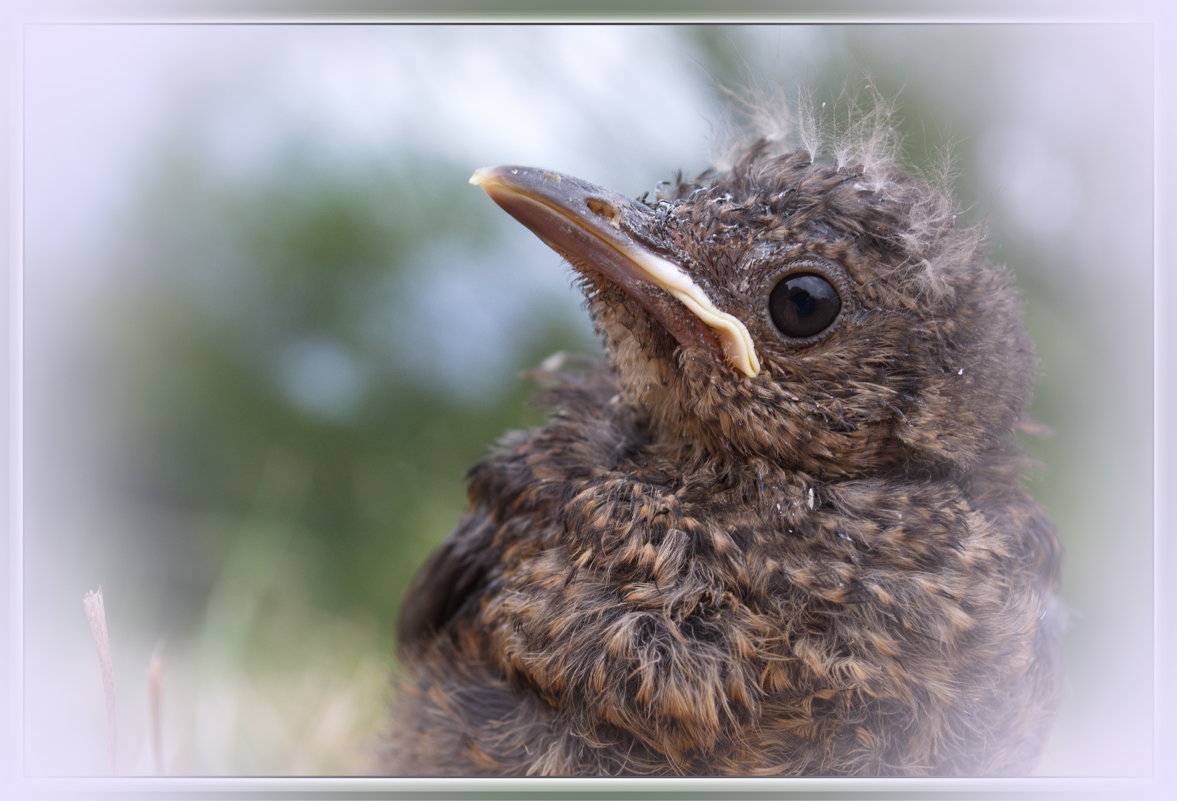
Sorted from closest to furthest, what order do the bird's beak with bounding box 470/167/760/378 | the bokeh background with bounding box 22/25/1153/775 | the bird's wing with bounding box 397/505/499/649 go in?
the bird's beak with bounding box 470/167/760/378 < the bokeh background with bounding box 22/25/1153/775 < the bird's wing with bounding box 397/505/499/649

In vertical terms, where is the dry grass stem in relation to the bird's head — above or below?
below

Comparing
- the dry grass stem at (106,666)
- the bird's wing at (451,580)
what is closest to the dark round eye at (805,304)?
the bird's wing at (451,580)

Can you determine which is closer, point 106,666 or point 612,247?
point 612,247

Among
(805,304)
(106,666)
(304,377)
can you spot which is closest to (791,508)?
(805,304)

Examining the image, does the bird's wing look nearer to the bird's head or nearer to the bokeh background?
the bokeh background

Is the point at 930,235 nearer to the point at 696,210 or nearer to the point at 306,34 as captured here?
the point at 696,210

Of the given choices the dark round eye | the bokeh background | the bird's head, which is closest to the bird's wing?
the bokeh background

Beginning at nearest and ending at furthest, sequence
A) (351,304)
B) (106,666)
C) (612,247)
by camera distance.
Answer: (612,247), (106,666), (351,304)

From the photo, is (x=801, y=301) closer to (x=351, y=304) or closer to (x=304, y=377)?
(x=351, y=304)
